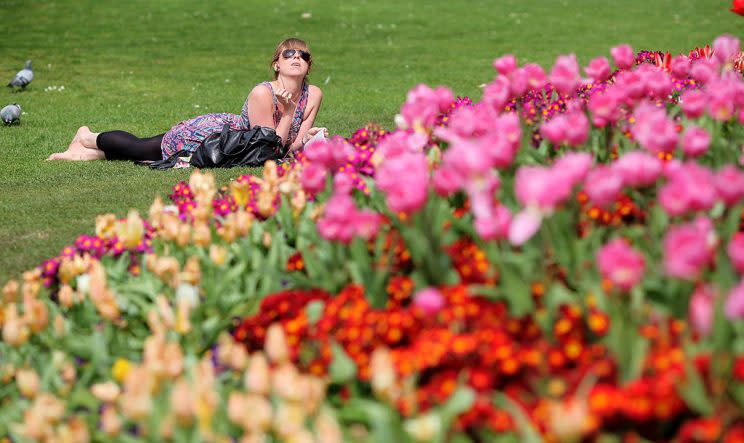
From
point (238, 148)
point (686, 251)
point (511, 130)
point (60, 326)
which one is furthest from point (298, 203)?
point (238, 148)

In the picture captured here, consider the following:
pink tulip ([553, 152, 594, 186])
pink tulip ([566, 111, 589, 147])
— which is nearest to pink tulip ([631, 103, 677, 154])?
pink tulip ([566, 111, 589, 147])

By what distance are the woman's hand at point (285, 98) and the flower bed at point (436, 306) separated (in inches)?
135

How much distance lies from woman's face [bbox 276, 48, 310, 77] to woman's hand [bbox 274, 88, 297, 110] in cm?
17

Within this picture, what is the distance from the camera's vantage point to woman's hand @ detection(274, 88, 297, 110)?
7.83 meters

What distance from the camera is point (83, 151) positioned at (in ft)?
28.6

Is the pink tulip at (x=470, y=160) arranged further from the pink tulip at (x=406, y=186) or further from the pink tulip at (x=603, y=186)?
the pink tulip at (x=603, y=186)

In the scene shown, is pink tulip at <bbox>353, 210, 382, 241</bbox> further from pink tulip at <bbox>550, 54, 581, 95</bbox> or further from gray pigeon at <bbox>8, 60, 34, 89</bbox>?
gray pigeon at <bbox>8, 60, 34, 89</bbox>

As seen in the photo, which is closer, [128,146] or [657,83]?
[657,83]

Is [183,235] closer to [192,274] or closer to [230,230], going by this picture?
[230,230]

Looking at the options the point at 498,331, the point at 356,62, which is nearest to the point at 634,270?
the point at 498,331

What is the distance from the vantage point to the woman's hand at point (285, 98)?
25.7ft

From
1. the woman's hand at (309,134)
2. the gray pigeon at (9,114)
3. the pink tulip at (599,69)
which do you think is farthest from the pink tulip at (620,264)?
the gray pigeon at (9,114)

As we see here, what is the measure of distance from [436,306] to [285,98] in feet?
17.5

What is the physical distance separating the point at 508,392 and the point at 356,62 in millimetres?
15378
